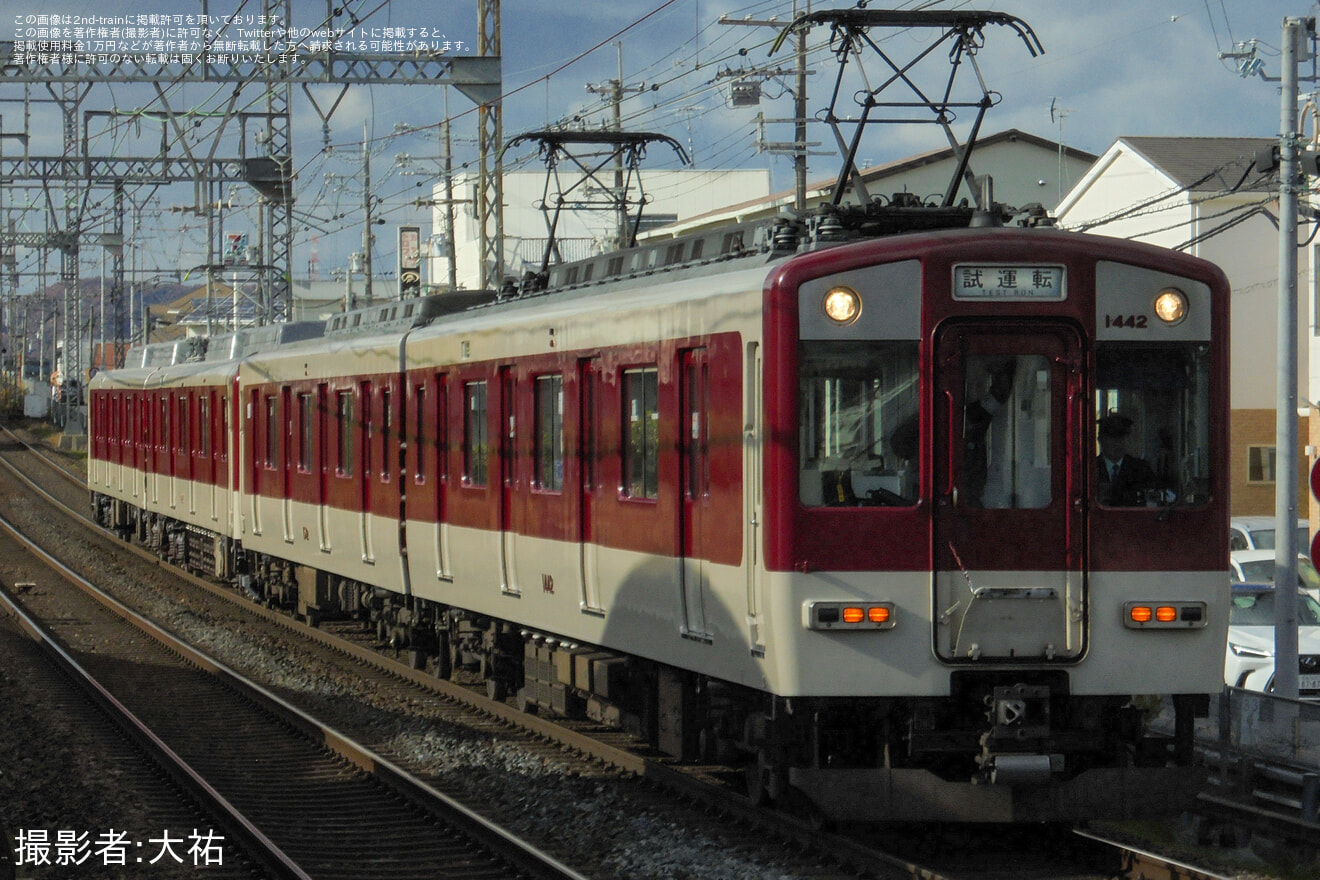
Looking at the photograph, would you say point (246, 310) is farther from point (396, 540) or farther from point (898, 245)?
point (898, 245)

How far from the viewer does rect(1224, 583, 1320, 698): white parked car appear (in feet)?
42.6

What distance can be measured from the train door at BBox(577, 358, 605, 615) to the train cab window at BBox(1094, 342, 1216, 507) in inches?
122

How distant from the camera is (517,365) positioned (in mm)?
11281

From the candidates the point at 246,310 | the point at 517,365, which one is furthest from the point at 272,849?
the point at 246,310

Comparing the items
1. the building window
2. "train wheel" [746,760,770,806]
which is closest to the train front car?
"train wheel" [746,760,770,806]

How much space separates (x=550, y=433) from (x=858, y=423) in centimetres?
330

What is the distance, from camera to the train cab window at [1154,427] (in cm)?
801

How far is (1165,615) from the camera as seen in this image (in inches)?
314

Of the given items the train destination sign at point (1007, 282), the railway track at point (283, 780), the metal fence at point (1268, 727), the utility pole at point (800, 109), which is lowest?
the railway track at point (283, 780)

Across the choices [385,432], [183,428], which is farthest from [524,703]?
[183,428]

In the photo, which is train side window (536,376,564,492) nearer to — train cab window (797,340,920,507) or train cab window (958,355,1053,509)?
train cab window (797,340,920,507)

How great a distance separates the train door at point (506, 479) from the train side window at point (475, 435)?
13.2 inches

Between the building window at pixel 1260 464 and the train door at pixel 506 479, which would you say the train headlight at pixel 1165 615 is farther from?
the building window at pixel 1260 464

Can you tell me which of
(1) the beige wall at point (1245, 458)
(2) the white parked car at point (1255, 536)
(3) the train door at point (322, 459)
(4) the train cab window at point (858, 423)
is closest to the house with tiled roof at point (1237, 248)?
(1) the beige wall at point (1245, 458)
